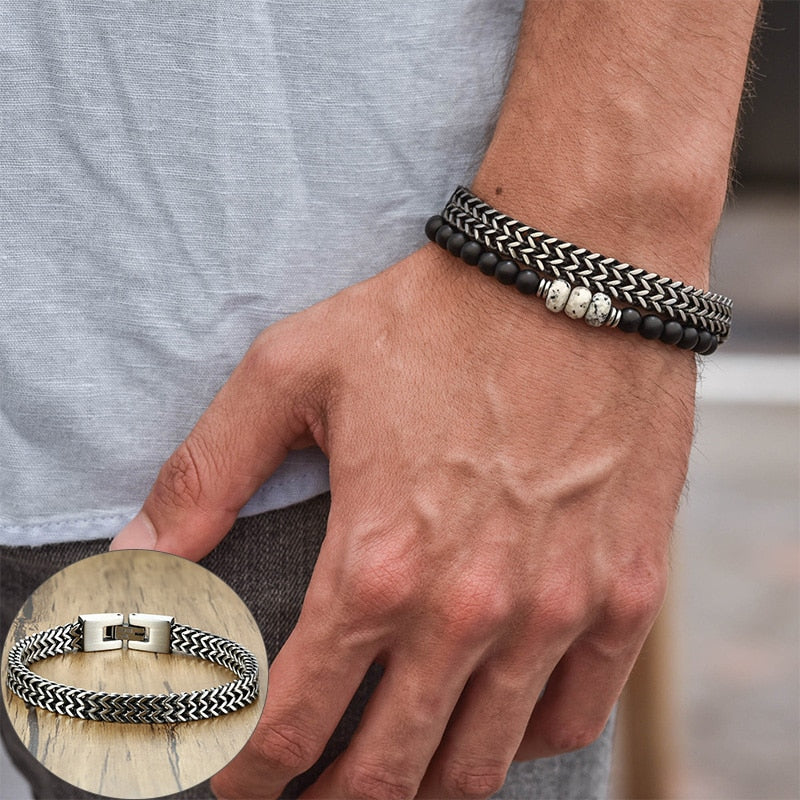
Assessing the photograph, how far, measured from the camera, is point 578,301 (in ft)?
2.52

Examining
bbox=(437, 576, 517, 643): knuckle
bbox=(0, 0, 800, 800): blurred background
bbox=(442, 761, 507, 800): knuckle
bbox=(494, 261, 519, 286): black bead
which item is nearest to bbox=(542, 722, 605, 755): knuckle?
bbox=(442, 761, 507, 800): knuckle

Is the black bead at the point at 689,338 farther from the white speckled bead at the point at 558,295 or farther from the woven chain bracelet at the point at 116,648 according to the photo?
the woven chain bracelet at the point at 116,648

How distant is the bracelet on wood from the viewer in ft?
2.53

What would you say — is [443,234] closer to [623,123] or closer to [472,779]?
[623,123]

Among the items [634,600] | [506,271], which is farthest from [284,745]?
[506,271]

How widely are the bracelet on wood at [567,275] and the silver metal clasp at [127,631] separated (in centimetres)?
37

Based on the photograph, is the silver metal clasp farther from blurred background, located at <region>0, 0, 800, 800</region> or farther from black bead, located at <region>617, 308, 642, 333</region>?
blurred background, located at <region>0, 0, 800, 800</region>

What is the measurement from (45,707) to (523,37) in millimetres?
651

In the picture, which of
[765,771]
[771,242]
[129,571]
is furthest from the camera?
[771,242]

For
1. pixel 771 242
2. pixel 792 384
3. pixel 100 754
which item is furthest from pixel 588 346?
pixel 771 242

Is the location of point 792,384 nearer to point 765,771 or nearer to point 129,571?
point 765,771

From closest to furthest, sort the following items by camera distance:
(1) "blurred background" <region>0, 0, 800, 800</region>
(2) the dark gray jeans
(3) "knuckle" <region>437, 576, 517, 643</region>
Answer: (3) "knuckle" <region>437, 576, 517, 643</region> < (2) the dark gray jeans < (1) "blurred background" <region>0, 0, 800, 800</region>

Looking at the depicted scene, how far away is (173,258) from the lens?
81 centimetres

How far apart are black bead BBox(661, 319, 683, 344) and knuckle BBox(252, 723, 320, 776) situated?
43 cm
